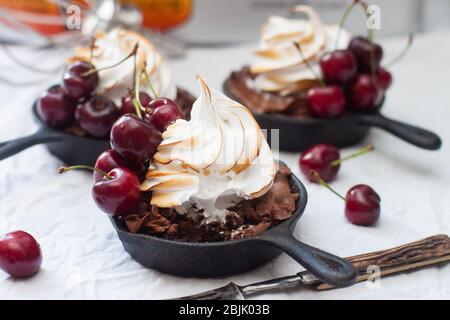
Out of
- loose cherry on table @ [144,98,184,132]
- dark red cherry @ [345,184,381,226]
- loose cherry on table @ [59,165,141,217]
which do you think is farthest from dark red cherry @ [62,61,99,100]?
dark red cherry @ [345,184,381,226]

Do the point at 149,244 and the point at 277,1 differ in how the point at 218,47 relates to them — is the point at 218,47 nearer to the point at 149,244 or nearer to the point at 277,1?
the point at 277,1

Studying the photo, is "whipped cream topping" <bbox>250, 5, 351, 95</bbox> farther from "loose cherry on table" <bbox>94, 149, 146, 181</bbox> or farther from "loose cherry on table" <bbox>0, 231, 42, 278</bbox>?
"loose cherry on table" <bbox>0, 231, 42, 278</bbox>

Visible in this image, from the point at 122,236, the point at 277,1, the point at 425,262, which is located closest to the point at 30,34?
the point at 277,1

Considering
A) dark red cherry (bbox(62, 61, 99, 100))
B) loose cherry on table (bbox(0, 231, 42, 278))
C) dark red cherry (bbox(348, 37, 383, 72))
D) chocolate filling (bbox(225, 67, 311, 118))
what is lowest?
loose cherry on table (bbox(0, 231, 42, 278))
